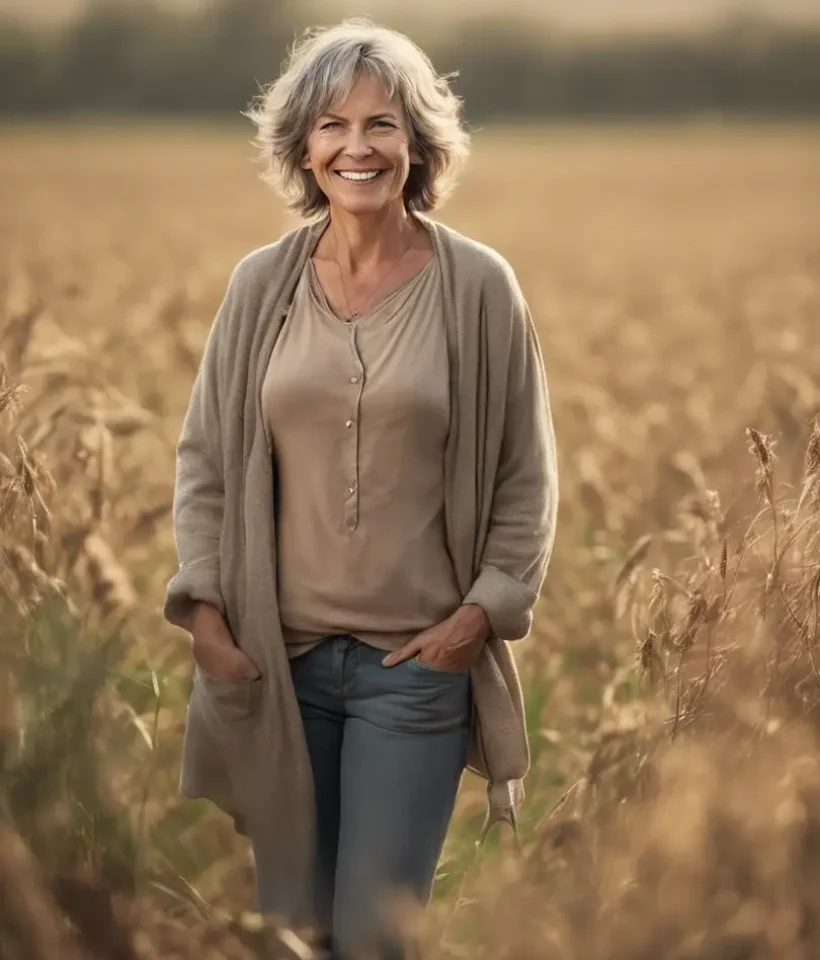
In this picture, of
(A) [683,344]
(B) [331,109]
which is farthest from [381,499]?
(A) [683,344]

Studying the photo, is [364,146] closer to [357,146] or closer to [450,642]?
[357,146]

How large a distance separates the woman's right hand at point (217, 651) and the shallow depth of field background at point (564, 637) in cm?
14

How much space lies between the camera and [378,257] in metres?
2.31

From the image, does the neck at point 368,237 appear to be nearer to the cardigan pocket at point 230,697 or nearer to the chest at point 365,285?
the chest at point 365,285

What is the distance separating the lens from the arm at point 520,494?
7.56 ft

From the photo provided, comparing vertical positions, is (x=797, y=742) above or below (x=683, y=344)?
above

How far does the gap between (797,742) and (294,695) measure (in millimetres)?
731

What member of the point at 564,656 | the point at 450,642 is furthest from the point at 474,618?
the point at 564,656

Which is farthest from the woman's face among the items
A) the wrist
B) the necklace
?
the wrist

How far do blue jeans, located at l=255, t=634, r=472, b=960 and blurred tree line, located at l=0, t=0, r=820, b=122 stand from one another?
253 inches

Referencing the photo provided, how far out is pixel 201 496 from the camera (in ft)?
7.88

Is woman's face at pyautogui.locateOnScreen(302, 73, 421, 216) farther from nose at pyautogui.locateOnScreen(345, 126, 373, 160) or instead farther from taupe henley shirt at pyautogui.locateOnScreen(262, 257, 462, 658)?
taupe henley shirt at pyautogui.locateOnScreen(262, 257, 462, 658)

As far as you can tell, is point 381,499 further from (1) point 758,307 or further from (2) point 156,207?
(2) point 156,207

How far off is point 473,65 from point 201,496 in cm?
891
